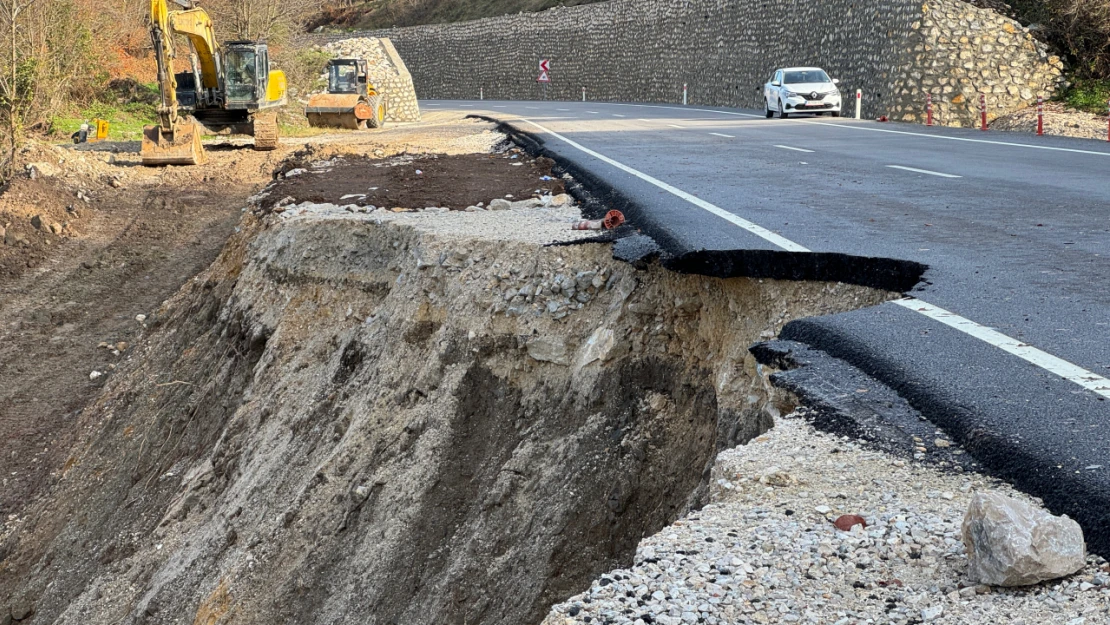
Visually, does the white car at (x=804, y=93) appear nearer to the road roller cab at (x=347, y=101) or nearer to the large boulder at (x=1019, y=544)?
the road roller cab at (x=347, y=101)

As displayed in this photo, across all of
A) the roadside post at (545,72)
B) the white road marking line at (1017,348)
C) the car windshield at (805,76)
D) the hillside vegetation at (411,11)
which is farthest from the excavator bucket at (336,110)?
the hillside vegetation at (411,11)

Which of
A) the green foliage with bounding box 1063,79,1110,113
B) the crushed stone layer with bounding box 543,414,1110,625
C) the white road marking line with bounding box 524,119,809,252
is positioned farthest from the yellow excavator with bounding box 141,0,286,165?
the crushed stone layer with bounding box 543,414,1110,625

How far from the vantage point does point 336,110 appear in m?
29.6

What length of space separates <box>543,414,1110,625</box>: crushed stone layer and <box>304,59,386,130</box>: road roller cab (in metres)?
27.4

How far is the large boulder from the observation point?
9.50ft

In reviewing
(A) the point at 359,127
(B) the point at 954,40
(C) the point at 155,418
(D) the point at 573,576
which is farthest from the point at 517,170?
(A) the point at 359,127

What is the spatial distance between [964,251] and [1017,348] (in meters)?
2.46

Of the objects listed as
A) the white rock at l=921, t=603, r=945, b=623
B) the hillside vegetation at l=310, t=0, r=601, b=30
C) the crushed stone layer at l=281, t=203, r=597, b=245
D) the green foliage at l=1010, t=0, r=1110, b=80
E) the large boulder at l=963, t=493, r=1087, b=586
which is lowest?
the white rock at l=921, t=603, r=945, b=623

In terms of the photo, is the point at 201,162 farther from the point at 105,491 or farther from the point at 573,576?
the point at 573,576

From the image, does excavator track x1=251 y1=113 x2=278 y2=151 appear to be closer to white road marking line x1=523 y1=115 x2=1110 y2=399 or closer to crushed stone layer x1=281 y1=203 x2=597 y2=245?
crushed stone layer x1=281 y1=203 x2=597 y2=245

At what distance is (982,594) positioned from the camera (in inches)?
116

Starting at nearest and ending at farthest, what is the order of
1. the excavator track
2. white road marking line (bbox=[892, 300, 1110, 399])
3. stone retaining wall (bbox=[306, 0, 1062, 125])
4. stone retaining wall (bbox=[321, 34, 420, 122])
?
1. white road marking line (bbox=[892, 300, 1110, 399])
2. the excavator track
3. stone retaining wall (bbox=[306, 0, 1062, 125])
4. stone retaining wall (bbox=[321, 34, 420, 122])

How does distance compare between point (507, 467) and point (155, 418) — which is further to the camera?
point (155, 418)

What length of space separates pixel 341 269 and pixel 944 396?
23.3ft
